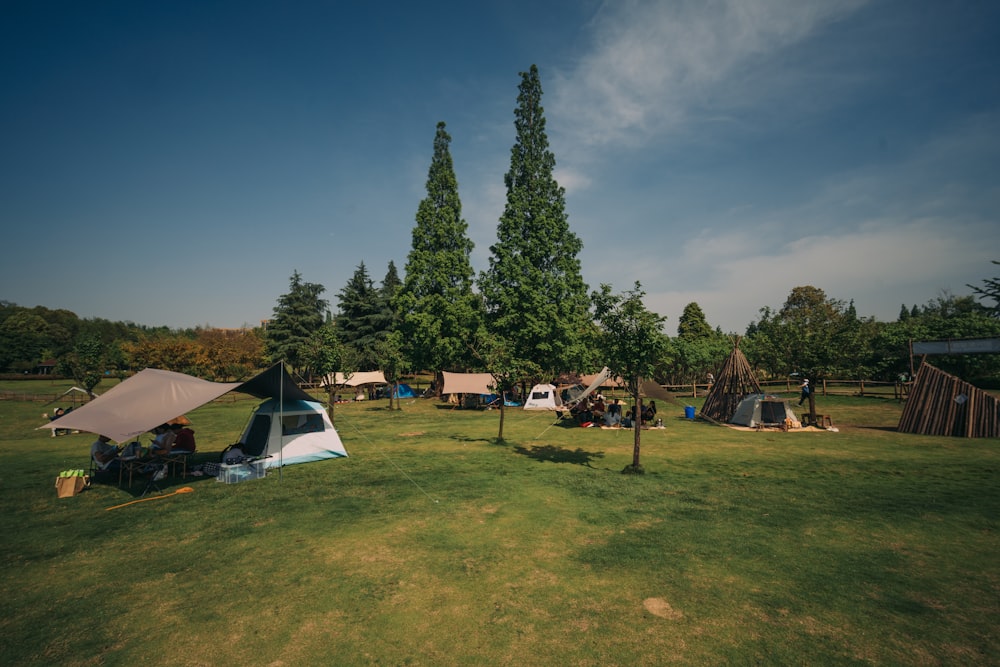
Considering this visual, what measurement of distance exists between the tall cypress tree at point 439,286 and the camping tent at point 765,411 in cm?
2080

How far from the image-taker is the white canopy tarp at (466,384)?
34312 mm

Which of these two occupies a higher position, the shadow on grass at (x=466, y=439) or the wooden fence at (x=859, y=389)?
the wooden fence at (x=859, y=389)

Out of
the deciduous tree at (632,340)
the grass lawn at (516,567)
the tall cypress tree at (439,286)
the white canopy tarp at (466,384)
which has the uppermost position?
the tall cypress tree at (439,286)

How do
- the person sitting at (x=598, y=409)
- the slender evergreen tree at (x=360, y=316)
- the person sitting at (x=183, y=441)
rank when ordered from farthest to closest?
1. the slender evergreen tree at (x=360, y=316)
2. the person sitting at (x=598, y=409)
3. the person sitting at (x=183, y=441)

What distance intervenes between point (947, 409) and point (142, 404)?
29222 millimetres

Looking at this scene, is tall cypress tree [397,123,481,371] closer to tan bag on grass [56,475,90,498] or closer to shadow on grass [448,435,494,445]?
shadow on grass [448,435,494,445]

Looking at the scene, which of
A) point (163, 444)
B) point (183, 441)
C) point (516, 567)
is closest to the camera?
point (516, 567)

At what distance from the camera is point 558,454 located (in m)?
15.5

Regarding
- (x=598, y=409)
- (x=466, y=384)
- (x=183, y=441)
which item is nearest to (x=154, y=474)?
(x=183, y=441)

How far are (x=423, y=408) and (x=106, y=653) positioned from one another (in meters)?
29.0

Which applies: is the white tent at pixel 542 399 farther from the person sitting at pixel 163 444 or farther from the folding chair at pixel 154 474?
the folding chair at pixel 154 474

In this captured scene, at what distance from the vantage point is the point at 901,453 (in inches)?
580

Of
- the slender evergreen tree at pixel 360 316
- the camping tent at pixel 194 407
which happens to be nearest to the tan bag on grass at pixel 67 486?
the camping tent at pixel 194 407

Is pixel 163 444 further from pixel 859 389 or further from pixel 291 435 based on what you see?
pixel 859 389
